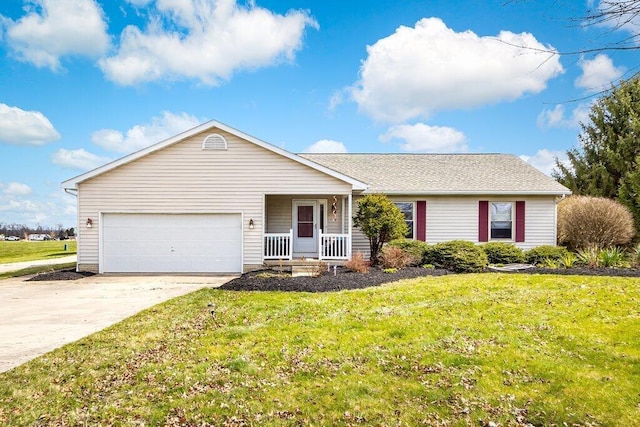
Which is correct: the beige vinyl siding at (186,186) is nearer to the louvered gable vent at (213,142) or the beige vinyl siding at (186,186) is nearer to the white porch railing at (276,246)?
the louvered gable vent at (213,142)

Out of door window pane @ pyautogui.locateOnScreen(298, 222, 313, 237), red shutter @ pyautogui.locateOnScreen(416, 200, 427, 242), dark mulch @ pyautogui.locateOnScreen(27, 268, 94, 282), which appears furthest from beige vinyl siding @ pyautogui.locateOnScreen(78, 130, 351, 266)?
red shutter @ pyautogui.locateOnScreen(416, 200, 427, 242)

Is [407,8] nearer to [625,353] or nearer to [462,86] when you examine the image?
[462,86]

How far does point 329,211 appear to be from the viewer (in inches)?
658

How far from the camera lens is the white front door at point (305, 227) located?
16.6 metres

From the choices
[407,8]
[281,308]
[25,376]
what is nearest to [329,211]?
[407,8]

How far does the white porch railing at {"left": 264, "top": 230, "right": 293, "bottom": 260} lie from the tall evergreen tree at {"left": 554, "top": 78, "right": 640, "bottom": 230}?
60.1ft

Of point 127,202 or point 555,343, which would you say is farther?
point 127,202

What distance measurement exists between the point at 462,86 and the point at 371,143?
10990 mm

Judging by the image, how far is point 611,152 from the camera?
901 inches

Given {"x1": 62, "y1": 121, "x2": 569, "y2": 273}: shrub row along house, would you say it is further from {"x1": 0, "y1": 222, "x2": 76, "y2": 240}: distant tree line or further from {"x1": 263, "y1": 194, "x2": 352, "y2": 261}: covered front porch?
{"x1": 0, "y1": 222, "x2": 76, "y2": 240}: distant tree line

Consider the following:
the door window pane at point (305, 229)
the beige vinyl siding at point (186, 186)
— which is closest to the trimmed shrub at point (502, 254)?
the door window pane at point (305, 229)

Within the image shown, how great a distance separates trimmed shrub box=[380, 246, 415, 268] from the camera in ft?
43.3

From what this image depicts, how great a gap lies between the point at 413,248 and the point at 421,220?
103 inches

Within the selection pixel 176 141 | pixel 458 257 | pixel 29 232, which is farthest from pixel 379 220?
pixel 29 232
